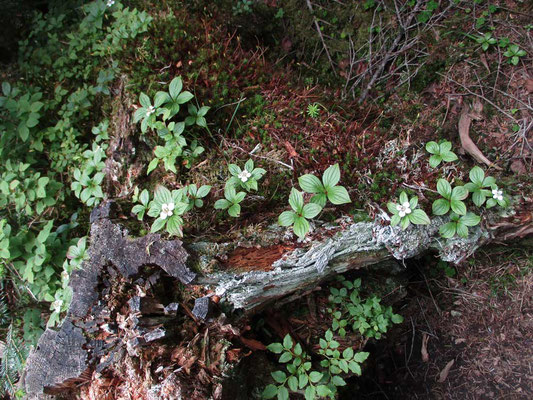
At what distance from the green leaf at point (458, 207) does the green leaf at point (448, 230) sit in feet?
0.37

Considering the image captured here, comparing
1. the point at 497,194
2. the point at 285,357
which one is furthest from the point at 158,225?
the point at 497,194

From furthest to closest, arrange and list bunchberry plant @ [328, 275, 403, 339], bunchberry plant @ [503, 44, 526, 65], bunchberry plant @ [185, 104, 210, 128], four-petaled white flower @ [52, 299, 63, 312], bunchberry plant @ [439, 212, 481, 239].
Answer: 1. bunchberry plant @ [503, 44, 526, 65]
2. bunchberry plant @ [328, 275, 403, 339]
3. bunchberry plant @ [185, 104, 210, 128]
4. four-petaled white flower @ [52, 299, 63, 312]
5. bunchberry plant @ [439, 212, 481, 239]

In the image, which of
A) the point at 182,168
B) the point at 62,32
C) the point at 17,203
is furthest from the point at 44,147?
the point at 182,168

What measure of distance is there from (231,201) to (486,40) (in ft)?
8.80

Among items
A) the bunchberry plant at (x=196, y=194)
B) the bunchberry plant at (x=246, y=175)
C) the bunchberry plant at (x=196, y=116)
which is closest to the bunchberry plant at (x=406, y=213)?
the bunchberry plant at (x=246, y=175)

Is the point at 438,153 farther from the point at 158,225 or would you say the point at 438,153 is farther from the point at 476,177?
the point at 158,225

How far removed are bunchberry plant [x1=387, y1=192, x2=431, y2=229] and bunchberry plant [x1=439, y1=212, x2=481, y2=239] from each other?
0.78 feet

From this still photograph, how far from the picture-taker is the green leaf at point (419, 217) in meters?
2.45

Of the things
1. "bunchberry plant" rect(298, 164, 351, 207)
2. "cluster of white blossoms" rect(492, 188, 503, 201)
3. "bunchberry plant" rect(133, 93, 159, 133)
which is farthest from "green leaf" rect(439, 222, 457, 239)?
"bunchberry plant" rect(133, 93, 159, 133)

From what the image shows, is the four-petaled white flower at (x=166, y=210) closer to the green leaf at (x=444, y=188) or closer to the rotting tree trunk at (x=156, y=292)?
the rotting tree trunk at (x=156, y=292)

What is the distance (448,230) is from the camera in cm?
260

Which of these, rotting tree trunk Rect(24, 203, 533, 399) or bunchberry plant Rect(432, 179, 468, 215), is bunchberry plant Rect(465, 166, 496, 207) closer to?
bunchberry plant Rect(432, 179, 468, 215)

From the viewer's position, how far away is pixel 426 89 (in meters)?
3.57

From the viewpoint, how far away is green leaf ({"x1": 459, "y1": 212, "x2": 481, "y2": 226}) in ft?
8.37
